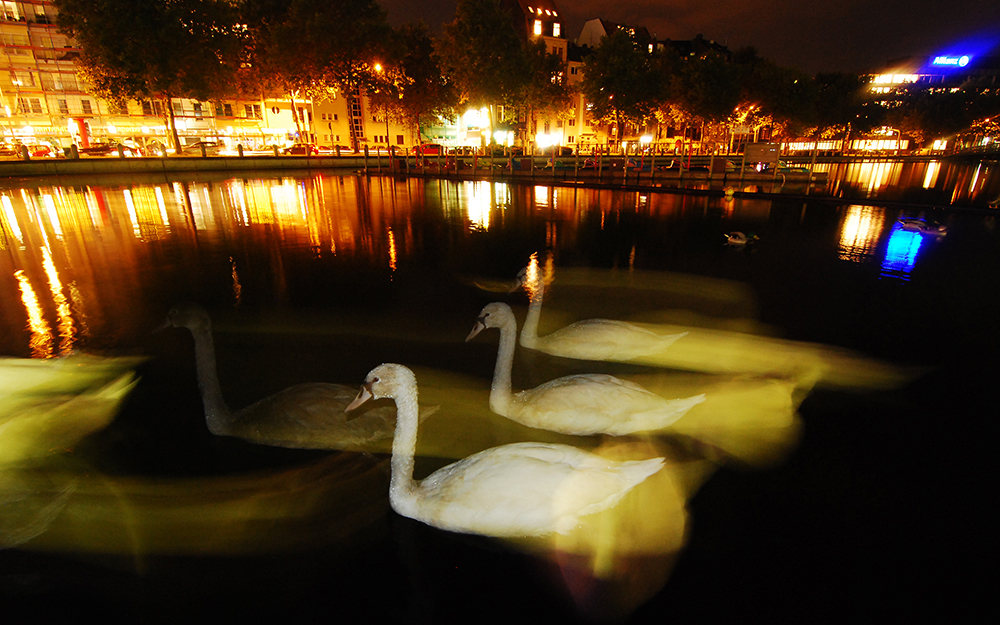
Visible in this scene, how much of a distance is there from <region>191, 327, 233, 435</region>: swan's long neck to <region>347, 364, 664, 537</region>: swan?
5.56 feet

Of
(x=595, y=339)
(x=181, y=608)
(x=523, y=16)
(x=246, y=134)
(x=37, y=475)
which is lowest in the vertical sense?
(x=181, y=608)

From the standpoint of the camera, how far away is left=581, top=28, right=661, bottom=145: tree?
142 ft

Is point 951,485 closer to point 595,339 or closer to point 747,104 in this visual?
point 595,339

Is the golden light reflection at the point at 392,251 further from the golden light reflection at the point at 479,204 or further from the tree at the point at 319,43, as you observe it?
the tree at the point at 319,43

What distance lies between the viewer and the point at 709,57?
44.8 meters

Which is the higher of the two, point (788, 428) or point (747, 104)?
point (747, 104)

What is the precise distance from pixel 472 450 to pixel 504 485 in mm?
1289

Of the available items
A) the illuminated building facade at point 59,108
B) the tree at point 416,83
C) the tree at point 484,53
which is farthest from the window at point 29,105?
the tree at point 484,53

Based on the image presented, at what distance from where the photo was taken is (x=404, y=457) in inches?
132

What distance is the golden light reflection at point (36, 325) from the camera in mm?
6094

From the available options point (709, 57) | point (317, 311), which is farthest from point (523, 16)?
point (317, 311)

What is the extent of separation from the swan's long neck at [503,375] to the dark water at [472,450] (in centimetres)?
30

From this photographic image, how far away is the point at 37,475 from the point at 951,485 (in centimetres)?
753

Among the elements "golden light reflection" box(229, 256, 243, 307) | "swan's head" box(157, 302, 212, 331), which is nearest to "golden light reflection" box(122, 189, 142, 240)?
"golden light reflection" box(229, 256, 243, 307)
